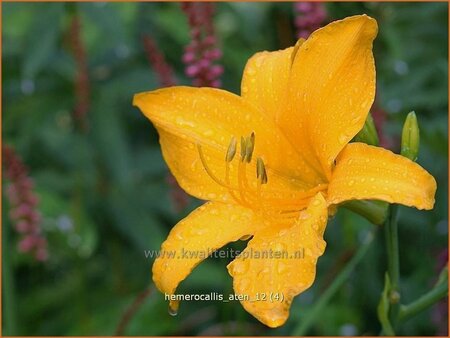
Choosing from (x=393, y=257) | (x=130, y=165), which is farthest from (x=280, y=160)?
(x=130, y=165)

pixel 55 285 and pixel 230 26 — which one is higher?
pixel 230 26

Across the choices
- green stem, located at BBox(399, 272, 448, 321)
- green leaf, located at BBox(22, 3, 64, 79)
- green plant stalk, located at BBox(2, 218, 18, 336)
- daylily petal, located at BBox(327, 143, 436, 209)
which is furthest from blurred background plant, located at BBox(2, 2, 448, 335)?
daylily petal, located at BBox(327, 143, 436, 209)

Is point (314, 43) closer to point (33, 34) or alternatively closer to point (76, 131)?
point (33, 34)

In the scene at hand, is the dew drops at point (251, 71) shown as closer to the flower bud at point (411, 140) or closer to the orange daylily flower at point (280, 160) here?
the orange daylily flower at point (280, 160)

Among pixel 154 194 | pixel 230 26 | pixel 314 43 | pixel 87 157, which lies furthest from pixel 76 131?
pixel 314 43

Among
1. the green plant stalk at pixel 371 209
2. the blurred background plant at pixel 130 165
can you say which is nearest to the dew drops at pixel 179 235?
the green plant stalk at pixel 371 209

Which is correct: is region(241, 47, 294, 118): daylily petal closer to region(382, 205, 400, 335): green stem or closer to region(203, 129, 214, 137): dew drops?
region(203, 129, 214, 137): dew drops

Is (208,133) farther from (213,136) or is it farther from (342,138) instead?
(342,138)
